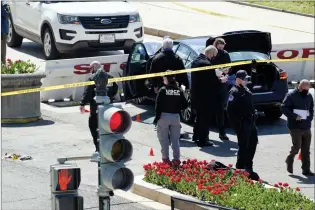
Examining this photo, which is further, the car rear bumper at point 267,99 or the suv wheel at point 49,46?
the suv wheel at point 49,46

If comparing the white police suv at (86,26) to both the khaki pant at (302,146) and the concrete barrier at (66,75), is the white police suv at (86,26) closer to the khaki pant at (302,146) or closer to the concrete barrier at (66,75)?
the concrete barrier at (66,75)

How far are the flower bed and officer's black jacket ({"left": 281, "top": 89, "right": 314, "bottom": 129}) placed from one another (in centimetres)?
207

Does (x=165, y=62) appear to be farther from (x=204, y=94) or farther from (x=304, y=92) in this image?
(x=304, y=92)

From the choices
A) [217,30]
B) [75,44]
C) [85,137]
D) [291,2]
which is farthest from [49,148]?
[291,2]

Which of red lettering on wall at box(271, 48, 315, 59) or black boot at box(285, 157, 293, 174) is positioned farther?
red lettering on wall at box(271, 48, 315, 59)

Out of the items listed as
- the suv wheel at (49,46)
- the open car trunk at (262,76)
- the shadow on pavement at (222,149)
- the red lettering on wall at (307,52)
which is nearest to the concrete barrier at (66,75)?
the suv wheel at (49,46)

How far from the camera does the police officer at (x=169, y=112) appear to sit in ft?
45.5

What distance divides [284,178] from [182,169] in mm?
2025

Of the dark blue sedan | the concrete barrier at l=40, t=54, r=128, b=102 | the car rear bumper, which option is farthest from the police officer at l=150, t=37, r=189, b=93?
the concrete barrier at l=40, t=54, r=128, b=102

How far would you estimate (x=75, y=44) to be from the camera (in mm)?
20625

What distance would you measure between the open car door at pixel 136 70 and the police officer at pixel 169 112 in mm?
3478

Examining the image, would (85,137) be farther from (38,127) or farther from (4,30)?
(4,30)

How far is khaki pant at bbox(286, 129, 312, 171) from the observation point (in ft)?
48.8

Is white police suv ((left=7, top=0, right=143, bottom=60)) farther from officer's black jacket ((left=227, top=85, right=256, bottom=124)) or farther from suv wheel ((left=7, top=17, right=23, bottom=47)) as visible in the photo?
officer's black jacket ((left=227, top=85, right=256, bottom=124))
